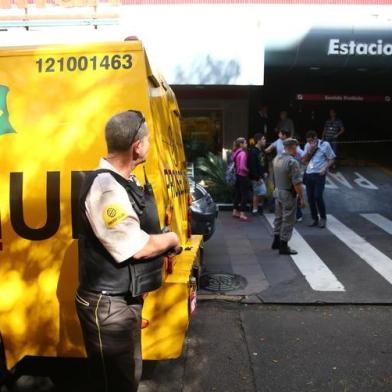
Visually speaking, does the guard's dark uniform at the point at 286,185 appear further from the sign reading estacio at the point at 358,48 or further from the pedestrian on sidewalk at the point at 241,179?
the sign reading estacio at the point at 358,48

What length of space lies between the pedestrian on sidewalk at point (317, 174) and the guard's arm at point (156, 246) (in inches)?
290

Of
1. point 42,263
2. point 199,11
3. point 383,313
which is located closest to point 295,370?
point 383,313

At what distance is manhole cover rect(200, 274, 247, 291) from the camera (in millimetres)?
6012

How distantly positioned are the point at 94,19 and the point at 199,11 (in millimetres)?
8100

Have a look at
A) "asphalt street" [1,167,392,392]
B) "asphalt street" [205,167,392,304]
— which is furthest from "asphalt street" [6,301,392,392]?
"asphalt street" [205,167,392,304]

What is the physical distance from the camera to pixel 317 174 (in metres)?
9.46

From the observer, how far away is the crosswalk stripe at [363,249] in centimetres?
682

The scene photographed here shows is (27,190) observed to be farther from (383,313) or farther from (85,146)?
(383,313)

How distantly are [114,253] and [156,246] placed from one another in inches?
7.9

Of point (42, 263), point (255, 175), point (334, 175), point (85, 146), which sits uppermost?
point (85, 146)

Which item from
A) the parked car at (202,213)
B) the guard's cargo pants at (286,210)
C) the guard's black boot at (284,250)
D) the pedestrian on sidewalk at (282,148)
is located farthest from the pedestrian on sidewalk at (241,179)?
the parked car at (202,213)

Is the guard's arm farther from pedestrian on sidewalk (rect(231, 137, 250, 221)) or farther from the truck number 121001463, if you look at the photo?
pedestrian on sidewalk (rect(231, 137, 250, 221))

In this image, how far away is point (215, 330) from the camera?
478cm

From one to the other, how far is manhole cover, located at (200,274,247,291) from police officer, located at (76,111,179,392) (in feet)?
11.7
